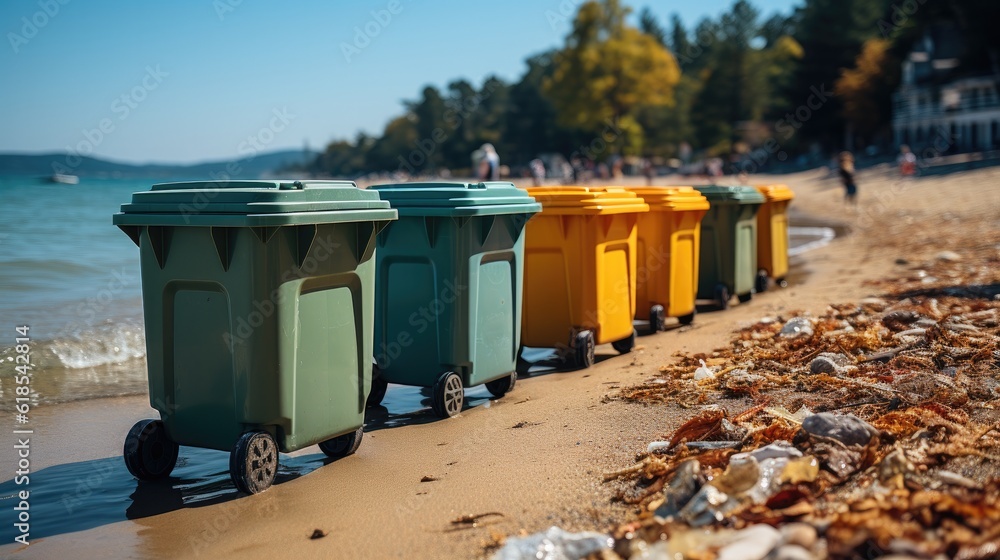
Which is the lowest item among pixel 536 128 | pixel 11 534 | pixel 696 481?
pixel 11 534

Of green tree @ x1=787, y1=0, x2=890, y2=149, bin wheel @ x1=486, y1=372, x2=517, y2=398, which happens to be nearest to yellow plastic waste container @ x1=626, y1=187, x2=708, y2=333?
bin wheel @ x1=486, y1=372, x2=517, y2=398

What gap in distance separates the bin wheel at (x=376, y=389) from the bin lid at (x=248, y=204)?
5.44 feet

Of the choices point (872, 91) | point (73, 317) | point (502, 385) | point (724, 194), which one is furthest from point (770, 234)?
point (872, 91)

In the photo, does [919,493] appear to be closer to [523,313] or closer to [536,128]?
[523,313]

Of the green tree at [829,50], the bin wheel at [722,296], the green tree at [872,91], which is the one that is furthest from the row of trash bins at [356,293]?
the green tree at [829,50]

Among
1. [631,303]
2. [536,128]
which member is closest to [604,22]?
[536,128]

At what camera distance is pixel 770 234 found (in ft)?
36.2

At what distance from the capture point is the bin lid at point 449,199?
5656mm

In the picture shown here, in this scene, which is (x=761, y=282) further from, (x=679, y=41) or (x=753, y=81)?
(x=679, y=41)

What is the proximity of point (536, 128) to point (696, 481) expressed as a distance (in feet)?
321

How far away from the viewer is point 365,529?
383 centimetres

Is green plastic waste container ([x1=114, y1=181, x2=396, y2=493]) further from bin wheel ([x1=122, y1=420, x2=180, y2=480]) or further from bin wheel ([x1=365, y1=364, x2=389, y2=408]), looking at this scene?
bin wheel ([x1=365, y1=364, x2=389, y2=408])

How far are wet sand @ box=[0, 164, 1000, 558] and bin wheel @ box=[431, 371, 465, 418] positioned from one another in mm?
75

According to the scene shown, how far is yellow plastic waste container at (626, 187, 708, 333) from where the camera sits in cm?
825
